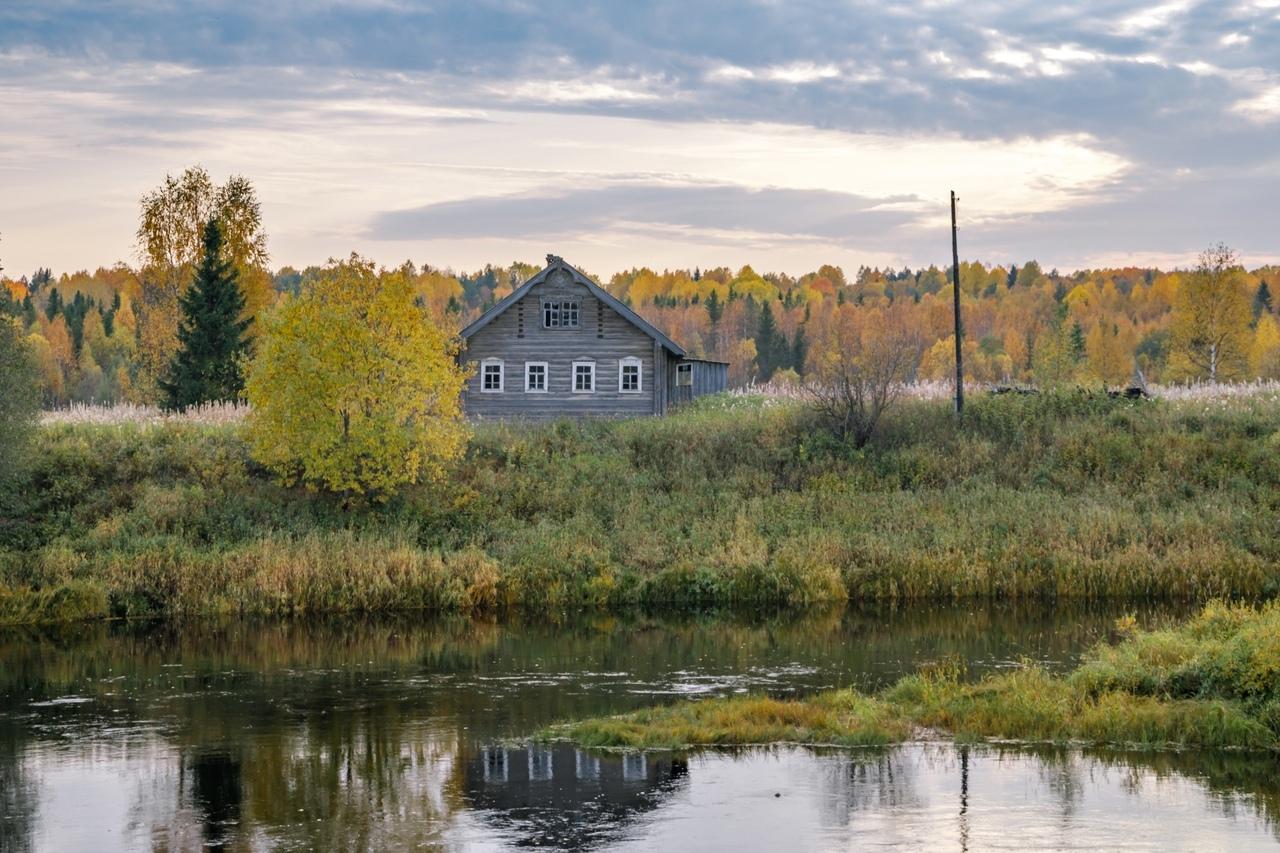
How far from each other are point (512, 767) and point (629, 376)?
128 feet

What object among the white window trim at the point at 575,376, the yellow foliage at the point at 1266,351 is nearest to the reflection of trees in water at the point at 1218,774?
the white window trim at the point at 575,376

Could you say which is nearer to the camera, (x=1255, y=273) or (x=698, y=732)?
(x=698, y=732)

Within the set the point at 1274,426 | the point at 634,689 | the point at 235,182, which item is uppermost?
the point at 235,182

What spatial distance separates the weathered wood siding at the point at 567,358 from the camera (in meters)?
56.5

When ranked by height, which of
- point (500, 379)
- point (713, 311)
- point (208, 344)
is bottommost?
point (500, 379)

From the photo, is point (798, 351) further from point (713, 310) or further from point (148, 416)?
point (148, 416)

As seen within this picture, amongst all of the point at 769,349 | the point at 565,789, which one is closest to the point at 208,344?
the point at 565,789

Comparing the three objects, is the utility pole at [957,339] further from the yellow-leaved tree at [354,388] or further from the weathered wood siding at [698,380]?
the yellow-leaved tree at [354,388]

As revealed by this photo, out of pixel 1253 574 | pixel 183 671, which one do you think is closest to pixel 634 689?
pixel 183 671

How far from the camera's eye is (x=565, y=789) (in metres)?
17.1

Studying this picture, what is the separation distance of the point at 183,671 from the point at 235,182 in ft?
162

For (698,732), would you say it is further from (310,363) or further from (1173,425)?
(1173,425)

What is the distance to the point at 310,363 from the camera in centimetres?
3997

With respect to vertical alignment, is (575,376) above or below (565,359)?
below
